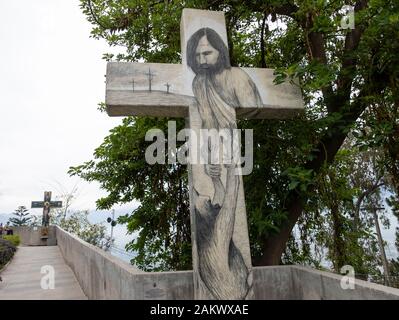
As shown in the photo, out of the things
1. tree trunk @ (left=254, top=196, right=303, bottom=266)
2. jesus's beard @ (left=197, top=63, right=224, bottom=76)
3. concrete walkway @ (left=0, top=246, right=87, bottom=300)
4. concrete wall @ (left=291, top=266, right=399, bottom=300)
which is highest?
jesus's beard @ (left=197, top=63, right=224, bottom=76)

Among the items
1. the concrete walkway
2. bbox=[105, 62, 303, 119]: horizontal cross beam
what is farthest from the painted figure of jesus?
the concrete walkway

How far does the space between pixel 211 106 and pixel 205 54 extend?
2.14ft

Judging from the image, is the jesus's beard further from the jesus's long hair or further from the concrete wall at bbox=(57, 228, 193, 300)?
the concrete wall at bbox=(57, 228, 193, 300)

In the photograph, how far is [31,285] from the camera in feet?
22.9

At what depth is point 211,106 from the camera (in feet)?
11.9

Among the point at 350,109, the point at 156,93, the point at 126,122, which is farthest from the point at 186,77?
the point at 126,122

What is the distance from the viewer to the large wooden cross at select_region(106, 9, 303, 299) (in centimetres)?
313

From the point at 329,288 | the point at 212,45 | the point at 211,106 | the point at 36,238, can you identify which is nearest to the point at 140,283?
the point at 329,288

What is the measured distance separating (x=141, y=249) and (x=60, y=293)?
5.37ft

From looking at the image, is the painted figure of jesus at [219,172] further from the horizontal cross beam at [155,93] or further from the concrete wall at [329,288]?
the concrete wall at [329,288]

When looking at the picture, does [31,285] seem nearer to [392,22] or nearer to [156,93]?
[156,93]

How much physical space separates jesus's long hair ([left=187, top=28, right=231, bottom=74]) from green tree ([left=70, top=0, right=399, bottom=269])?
0.65 m

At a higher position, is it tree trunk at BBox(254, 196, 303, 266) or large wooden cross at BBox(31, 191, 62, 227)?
large wooden cross at BBox(31, 191, 62, 227)
